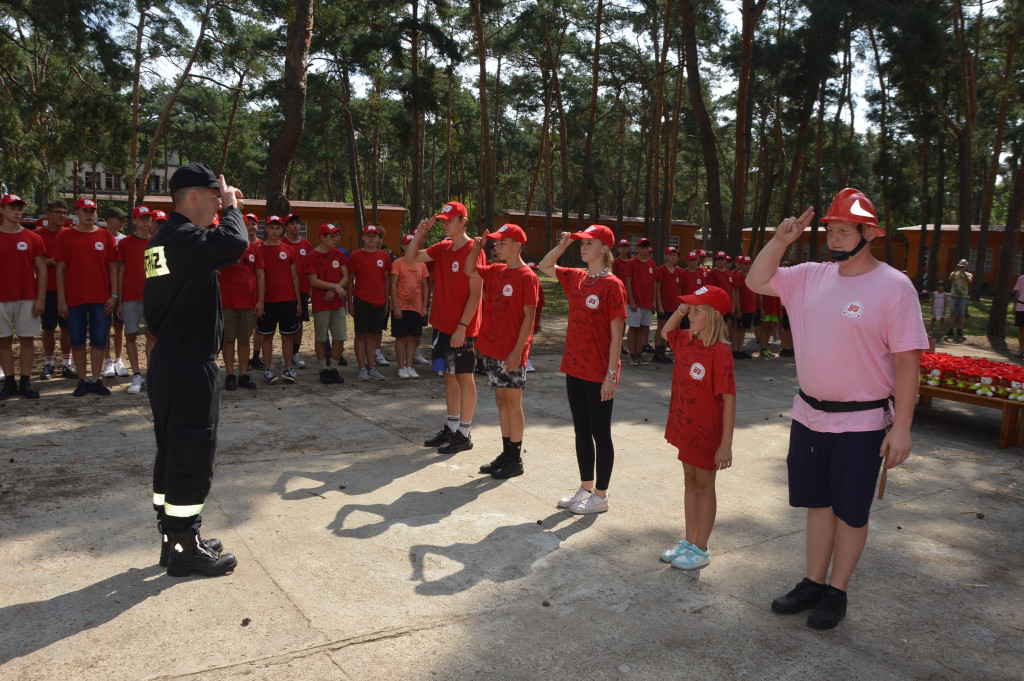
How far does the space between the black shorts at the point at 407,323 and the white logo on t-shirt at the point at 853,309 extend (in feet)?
25.0

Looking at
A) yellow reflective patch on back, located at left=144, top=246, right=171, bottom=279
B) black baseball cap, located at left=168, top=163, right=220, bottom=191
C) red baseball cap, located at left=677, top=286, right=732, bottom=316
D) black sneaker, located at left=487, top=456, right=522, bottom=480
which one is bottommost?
black sneaker, located at left=487, top=456, right=522, bottom=480

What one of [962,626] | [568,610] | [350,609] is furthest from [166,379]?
[962,626]

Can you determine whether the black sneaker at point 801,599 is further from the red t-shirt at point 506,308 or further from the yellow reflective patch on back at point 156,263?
the yellow reflective patch on back at point 156,263

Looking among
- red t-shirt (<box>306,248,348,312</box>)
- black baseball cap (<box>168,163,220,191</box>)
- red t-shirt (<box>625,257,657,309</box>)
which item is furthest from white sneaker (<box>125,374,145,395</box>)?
red t-shirt (<box>625,257,657,309</box>)

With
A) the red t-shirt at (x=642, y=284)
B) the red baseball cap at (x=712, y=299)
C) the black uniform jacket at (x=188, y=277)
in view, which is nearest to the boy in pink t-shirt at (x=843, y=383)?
the red baseball cap at (x=712, y=299)

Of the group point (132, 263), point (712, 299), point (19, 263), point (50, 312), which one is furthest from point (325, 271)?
point (712, 299)

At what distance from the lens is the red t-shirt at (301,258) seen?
32.2 feet

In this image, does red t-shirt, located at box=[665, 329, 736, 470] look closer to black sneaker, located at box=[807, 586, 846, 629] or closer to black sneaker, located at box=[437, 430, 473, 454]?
black sneaker, located at box=[807, 586, 846, 629]

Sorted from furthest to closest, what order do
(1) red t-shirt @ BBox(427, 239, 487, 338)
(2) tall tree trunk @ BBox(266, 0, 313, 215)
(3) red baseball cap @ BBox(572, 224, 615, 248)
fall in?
(2) tall tree trunk @ BBox(266, 0, 313, 215) < (1) red t-shirt @ BBox(427, 239, 487, 338) < (3) red baseball cap @ BBox(572, 224, 615, 248)

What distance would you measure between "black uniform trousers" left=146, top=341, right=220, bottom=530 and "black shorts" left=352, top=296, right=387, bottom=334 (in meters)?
6.29

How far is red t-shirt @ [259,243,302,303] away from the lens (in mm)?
9602

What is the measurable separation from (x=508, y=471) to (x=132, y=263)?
17.6 feet

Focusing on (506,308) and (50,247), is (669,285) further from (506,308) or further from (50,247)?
(50,247)

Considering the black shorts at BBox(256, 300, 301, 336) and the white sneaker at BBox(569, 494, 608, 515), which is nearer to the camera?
the white sneaker at BBox(569, 494, 608, 515)
